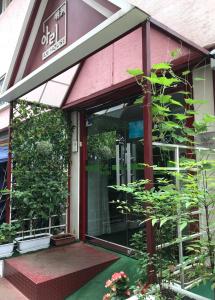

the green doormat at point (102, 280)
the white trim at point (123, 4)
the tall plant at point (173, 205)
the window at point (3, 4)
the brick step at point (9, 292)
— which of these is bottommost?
the brick step at point (9, 292)

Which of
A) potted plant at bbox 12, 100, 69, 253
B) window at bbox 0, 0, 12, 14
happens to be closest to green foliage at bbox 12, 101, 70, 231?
potted plant at bbox 12, 100, 69, 253

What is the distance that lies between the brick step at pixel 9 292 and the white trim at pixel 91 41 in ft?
9.60

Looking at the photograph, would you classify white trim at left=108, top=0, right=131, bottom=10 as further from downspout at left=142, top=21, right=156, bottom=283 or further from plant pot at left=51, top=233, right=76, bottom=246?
plant pot at left=51, top=233, right=76, bottom=246

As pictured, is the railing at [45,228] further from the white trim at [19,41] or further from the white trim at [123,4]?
the white trim at [123,4]

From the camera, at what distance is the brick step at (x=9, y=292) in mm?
3614

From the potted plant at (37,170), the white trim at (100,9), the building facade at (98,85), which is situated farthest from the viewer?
the potted plant at (37,170)

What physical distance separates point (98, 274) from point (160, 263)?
72.0 inches

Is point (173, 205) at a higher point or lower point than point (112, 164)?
lower

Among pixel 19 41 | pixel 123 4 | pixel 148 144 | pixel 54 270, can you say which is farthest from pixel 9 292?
pixel 19 41

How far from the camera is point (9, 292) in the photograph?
378 centimetres

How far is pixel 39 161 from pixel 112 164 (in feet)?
4.58

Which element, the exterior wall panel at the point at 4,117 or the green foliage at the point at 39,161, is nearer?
the green foliage at the point at 39,161

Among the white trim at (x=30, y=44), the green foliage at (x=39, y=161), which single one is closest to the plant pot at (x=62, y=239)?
the green foliage at (x=39, y=161)

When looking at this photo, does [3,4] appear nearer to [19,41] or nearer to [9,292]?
[19,41]
